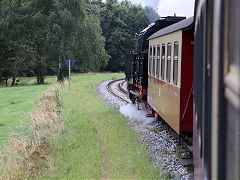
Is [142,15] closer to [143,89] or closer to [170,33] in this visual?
[143,89]

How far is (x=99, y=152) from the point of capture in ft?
27.9

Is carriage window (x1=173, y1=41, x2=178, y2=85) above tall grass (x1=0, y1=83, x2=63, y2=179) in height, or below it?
above

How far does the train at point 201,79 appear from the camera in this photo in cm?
134

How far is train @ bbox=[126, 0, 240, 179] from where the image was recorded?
134cm

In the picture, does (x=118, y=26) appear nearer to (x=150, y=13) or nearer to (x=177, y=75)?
(x=150, y=13)

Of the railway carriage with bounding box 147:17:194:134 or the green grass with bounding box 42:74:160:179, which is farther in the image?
the green grass with bounding box 42:74:160:179

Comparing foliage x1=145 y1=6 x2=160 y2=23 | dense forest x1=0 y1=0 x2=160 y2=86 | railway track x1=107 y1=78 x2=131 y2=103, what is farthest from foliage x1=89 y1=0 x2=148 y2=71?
railway track x1=107 y1=78 x2=131 y2=103

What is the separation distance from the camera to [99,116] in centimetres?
1360

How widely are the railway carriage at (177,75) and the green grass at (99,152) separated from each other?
3.22 ft

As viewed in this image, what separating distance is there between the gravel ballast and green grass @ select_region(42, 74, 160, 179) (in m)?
0.22


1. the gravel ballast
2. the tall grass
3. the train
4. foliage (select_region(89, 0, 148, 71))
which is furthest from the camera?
foliage (select_region(89, 0, 148, 71))

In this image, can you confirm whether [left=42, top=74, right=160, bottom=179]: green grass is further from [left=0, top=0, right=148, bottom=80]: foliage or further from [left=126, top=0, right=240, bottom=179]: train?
[left=0, top=0, right=148, bottom=80]: foliage

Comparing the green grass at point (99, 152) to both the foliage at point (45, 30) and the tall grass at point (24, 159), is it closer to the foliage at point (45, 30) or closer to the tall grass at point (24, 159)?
the tall grass at point (24, 159)

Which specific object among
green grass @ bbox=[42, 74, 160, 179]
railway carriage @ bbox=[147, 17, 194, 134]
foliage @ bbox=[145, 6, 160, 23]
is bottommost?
green grass @ bbox=[42, 74, 160, 179]
